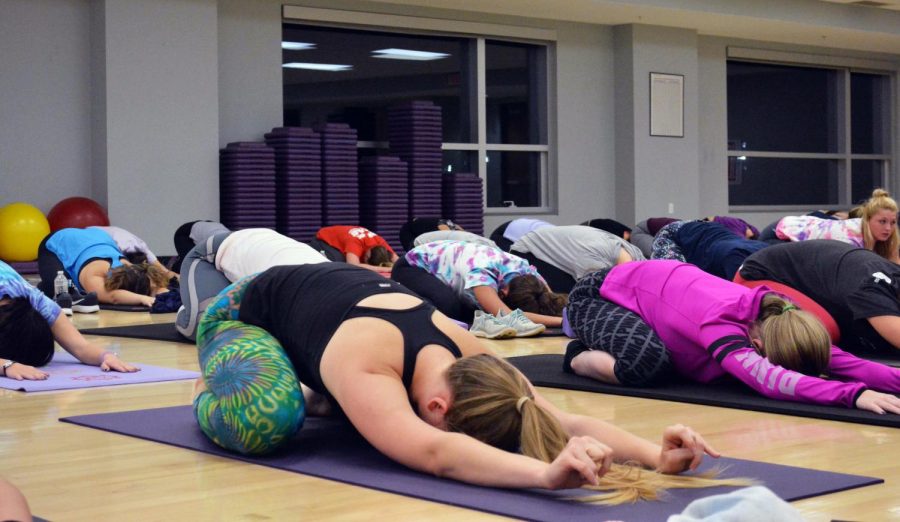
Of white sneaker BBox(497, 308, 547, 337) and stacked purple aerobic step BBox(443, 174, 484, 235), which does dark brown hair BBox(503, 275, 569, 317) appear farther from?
stacked purple aerobic step BBox(443, 174, 484, 235)

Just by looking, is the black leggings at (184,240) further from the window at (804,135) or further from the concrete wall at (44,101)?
the window at (804,135)

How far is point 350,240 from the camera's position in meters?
8.67

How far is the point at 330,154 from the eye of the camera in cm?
1020

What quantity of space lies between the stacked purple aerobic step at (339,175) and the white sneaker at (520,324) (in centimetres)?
474

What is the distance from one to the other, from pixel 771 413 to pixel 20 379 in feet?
8.24

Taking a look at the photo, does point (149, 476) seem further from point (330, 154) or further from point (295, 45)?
point (295, 45)

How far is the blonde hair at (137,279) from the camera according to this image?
7508 millimetres

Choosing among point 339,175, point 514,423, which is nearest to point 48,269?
point 339,175

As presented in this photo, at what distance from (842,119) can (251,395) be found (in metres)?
14.0

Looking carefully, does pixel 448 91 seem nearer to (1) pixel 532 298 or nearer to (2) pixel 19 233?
(2) pixel 19 233

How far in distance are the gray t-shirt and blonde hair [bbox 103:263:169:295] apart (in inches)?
96.7

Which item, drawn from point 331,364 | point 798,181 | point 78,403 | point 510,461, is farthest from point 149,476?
point 798,181

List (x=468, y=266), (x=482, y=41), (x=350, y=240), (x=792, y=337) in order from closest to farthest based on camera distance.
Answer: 1. (x=792, y=337)
2. (x=468, y=266)
3. (x=350, y=240)
4. (x=482, y=41)

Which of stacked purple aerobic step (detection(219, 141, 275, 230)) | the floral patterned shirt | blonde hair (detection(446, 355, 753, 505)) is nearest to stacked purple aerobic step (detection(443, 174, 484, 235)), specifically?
stacked purple aerobic step (detection(219, 141, 275, 230))
